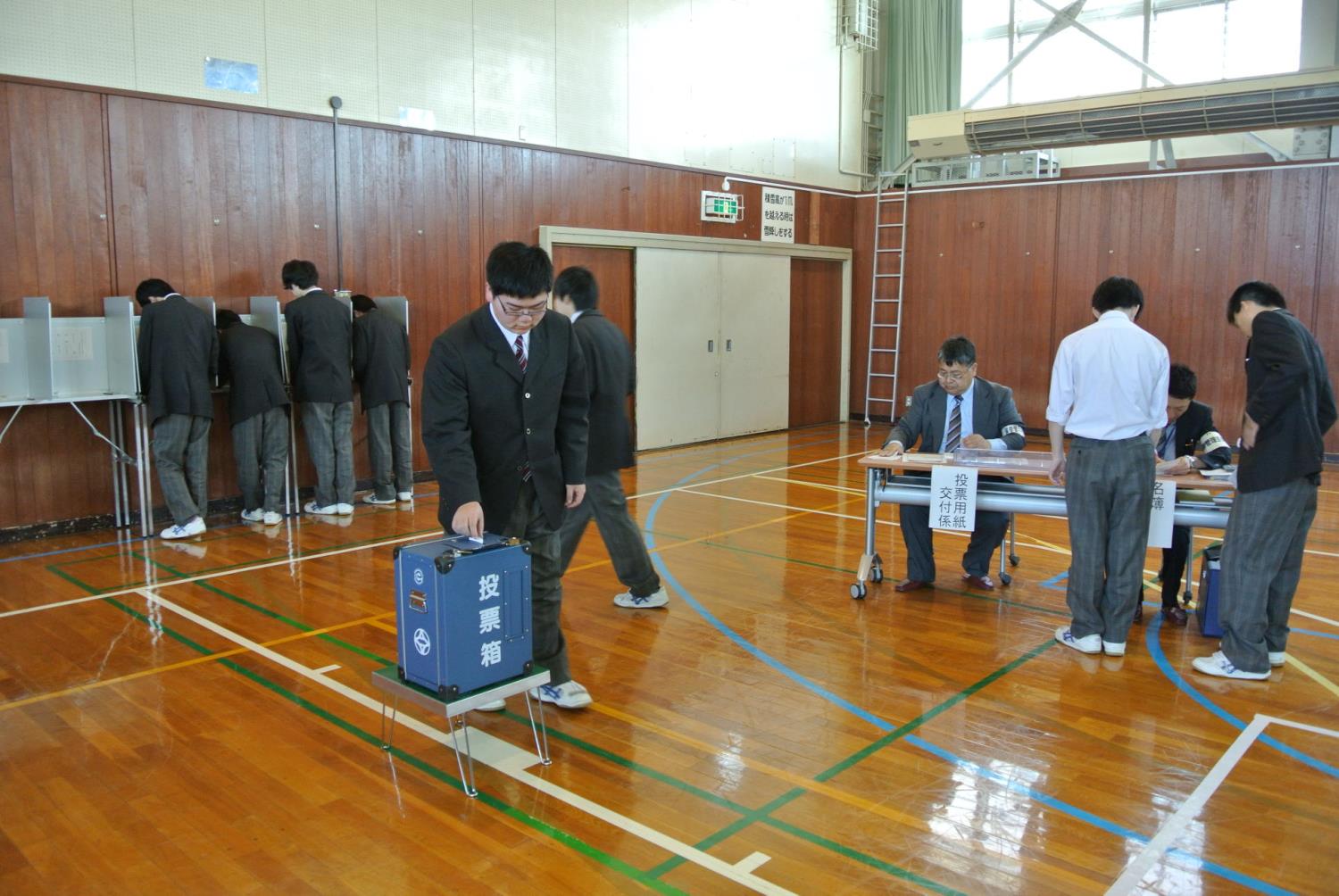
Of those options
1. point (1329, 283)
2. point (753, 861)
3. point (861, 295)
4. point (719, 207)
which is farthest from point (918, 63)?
point (753, 861)

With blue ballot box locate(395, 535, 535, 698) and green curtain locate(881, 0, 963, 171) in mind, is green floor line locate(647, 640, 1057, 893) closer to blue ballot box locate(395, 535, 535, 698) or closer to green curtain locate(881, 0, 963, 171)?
blue ballot box locate(395, 535, 535, 698)

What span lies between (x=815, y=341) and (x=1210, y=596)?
871cm

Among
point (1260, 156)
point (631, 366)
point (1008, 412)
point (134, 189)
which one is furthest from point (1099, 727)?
point (1260, 156)

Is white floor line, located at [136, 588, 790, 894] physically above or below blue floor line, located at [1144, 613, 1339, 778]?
below

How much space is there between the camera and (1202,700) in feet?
13.2

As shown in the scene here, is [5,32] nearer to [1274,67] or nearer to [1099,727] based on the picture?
[1099,727]

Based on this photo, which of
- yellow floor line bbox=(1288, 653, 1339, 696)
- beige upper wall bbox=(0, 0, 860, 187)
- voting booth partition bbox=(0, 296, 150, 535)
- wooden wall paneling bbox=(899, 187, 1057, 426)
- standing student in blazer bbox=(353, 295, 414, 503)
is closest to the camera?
yellow floor line bbox=(1288, 653, 1339, 696)

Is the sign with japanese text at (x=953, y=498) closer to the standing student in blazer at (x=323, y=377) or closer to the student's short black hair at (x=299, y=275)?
the standing student in blazer at (x=323, y=377)

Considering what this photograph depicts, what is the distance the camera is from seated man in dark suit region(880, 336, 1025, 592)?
5531 millimetres

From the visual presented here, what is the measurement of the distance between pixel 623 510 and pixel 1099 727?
2.36m

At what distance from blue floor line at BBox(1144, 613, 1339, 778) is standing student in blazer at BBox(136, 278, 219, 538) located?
5891 millimetres

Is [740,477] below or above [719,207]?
below

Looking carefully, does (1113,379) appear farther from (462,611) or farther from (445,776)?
(445,776)

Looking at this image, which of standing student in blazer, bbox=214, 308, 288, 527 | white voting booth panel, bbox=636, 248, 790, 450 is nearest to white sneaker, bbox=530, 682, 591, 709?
standing student in blazer, bbox=214, 308, 288, 527
